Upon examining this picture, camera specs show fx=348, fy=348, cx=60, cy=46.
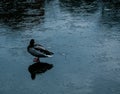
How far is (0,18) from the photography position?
28.8m

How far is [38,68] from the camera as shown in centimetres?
1659

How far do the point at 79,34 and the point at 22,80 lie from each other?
8.76m

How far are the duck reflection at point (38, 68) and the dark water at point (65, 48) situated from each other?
0.75 feet

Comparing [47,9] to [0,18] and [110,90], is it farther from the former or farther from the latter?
[110,90]

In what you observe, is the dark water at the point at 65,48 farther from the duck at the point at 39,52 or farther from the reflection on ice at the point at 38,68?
the duck at the point at 39,52

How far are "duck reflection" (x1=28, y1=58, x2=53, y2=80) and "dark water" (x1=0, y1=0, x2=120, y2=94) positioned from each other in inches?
9.1

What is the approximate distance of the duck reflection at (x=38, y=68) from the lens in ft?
52.7

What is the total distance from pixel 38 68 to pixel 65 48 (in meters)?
3.50

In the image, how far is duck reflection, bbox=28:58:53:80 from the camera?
1606cm

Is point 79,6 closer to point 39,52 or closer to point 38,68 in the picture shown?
point 39,52

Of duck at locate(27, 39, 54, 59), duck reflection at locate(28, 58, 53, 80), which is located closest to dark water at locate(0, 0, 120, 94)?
duck reflection at locate(28, 58, 53, 80)

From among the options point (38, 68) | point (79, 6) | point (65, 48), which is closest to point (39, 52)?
point (38, 68)

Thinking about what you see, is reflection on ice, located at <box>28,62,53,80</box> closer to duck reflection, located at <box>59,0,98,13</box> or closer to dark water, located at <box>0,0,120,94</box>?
dark water, located at <box>0,0,120,94</box>

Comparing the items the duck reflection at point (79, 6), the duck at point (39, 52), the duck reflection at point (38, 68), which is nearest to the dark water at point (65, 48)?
the duck reflection at point (79, 6)
